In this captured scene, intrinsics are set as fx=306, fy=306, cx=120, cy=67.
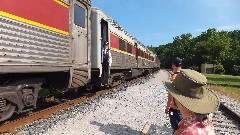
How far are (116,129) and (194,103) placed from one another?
4.70m

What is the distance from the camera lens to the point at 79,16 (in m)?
9.06

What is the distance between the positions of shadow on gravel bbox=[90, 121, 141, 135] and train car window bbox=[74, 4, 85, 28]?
10.3 feet

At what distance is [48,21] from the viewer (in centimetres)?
707

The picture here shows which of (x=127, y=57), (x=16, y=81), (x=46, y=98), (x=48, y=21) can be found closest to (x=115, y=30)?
(x=127, y=57)

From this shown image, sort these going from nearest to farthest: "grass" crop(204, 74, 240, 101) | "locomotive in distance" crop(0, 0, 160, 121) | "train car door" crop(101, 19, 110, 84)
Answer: "locomotive in distance" crop(0, 0, 160, 121), "train car door" crop(101, 19, 110, 84), "grass" crop(204, 74, 240, 101)

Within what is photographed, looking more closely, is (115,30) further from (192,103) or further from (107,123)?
(192,103)

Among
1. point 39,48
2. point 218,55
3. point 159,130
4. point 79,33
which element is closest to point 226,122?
point 159,130

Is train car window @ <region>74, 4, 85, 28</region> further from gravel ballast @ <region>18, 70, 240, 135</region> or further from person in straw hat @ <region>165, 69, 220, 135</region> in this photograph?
person in straw hat @ <region>165, 69, 220, 135</region>

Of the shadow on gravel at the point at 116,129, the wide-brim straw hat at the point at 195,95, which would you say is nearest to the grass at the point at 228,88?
the shadow on gravel at the point at 116,129

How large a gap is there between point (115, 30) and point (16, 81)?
7954 millimetres

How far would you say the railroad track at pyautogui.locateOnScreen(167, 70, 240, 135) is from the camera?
7.19m

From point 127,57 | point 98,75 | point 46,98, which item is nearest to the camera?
point 46,98

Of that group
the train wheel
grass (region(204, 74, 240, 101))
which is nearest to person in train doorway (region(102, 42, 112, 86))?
the train wheel

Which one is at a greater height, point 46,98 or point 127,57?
point 127,57
